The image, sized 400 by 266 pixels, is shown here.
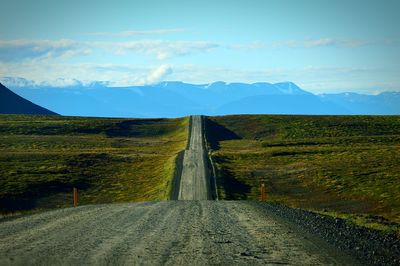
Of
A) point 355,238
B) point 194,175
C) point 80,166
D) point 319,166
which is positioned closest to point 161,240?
point 355,238

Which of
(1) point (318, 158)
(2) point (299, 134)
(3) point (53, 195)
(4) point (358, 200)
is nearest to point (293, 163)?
(1) point (318, 158)

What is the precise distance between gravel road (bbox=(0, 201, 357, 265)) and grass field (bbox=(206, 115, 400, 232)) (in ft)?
22.2

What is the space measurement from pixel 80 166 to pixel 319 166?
3031 centimetres

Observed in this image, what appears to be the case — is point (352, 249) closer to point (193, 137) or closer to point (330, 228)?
point (330, 228)

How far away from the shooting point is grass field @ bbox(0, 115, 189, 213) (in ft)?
154

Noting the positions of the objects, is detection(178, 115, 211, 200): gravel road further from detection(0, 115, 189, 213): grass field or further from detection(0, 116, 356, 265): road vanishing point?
detection(0, 116, 356, 265): road vanishing point

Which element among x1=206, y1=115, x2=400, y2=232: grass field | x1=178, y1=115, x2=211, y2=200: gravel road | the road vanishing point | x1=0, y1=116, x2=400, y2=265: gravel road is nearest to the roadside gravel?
x1=0, y1=116, x2=400, y2=265: gravel road

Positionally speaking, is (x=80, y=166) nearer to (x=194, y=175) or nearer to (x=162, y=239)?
(x=194, y=175)

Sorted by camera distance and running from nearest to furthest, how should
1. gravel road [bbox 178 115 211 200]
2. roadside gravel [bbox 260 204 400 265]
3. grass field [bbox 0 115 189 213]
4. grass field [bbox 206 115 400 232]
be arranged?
roadside gravel [bbox 260 204 400 265] < grass field [bbox 206 115 400 232] < gravel road [bbox 178 115 211 200] < grass field [bbox 0 115 189 213]

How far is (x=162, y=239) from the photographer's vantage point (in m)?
17.2

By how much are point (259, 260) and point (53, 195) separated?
37.4m

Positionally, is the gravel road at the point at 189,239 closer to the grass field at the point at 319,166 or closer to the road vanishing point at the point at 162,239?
the road vanishing point at the point at 162,239

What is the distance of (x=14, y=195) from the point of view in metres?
46.3

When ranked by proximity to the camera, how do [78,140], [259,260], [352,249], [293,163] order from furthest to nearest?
[78,140] → [293,163] → [352,249] → [259,260]
